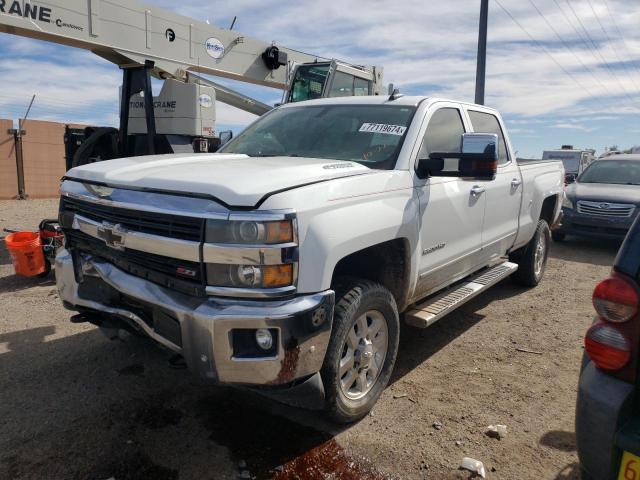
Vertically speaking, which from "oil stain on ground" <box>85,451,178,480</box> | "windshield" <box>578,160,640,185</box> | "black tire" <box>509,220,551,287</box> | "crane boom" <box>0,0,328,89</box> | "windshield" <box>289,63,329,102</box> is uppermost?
"crane boom" <box>0,0,328,89</box>

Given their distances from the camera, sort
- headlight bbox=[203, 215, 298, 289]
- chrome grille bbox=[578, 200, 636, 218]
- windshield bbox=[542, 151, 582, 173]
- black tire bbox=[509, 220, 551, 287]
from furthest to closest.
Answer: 1. windshield bbox=[542, 151, 582, 173]
2. chrome grille bbox=[578, 200, 636, 218]
3. black tire bbox=[509, 220, 551, 287]
4. headlight bbox=[203, 215, 298, 289]

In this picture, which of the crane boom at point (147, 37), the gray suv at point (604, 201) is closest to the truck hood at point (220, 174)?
the crane boom at point (147, 37)

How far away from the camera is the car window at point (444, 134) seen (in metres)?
3.80

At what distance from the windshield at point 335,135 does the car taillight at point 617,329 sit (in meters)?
1.70

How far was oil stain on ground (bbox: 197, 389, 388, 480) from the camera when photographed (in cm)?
272

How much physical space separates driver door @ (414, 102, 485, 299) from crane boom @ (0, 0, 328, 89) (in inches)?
249

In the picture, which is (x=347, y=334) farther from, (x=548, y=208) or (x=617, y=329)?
(x=548, y=208)

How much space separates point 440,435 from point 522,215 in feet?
10.2

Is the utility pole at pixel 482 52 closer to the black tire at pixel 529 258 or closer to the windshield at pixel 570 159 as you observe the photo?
the black tire at pixel 529 258

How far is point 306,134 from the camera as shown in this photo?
400 cm

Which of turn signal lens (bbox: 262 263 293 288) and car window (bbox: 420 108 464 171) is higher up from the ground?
car window (bbox: 420 108 464 171)

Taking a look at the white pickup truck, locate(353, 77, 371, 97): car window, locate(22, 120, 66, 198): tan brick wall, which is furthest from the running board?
locate(22, 120, 66, 198): tan brick wall

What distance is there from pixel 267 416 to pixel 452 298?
177cm

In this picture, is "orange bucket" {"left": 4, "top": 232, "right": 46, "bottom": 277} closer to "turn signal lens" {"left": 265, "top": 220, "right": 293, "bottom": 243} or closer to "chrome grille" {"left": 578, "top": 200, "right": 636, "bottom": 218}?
"turn signal lens" {"left": 265, "top": 220, "right": 293, "bottom": 243}
